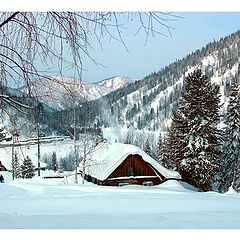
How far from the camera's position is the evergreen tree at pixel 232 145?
263 centimetres

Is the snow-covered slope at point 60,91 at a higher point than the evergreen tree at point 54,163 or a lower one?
higher

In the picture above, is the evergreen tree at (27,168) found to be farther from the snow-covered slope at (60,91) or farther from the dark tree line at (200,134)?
the dark tree line at (200,134)

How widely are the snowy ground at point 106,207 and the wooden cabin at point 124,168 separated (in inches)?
2.6

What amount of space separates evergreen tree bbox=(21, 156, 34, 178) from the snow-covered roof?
297 mm

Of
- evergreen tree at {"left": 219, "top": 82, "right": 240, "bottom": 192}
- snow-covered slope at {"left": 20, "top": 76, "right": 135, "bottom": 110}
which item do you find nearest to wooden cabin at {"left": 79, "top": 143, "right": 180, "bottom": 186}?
evergreen tree at {"left": 219, "top": 82, "right": 240, "bottom": 192}

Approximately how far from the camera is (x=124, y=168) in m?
2.70

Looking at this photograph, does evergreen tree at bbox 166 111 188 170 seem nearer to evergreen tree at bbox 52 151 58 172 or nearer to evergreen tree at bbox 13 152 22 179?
evergreen tree at bbox 52 151 58 172

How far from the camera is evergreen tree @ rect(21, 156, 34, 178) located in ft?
7.65

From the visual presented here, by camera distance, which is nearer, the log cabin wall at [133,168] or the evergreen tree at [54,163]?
the evergreen tree at [54,163]

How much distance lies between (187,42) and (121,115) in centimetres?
49

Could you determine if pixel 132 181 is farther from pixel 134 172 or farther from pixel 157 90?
pixel 157 90

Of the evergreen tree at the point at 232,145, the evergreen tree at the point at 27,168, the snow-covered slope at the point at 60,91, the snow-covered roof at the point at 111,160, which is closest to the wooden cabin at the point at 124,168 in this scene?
the snow-covered roof at the point at 111,160
